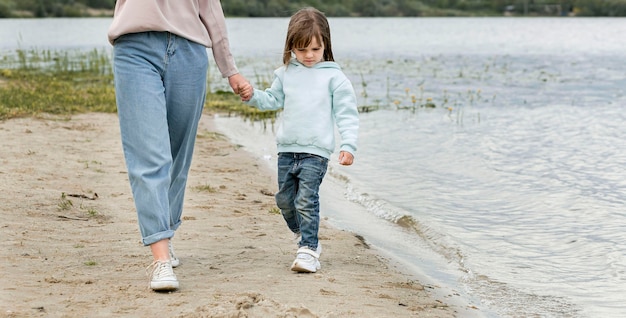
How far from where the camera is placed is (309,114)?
450 cm

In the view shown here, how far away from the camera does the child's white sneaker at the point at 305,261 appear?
178 inches

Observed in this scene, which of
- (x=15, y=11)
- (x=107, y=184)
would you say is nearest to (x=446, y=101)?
(x=107, y=184)

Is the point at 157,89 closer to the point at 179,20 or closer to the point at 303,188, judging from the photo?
the point at 179,20

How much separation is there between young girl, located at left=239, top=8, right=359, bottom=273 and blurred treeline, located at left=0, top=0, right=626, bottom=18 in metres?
65.5

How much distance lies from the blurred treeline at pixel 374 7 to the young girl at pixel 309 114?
215 ft

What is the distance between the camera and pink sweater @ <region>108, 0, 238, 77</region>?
154 inches

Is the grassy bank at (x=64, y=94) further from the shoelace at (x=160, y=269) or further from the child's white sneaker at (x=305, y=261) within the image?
the shoelace at (x=160, y=269)

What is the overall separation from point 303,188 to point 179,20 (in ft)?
3.60

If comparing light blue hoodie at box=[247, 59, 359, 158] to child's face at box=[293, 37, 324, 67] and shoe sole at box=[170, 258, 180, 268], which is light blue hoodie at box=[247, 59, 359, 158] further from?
shoe sole at box=[170, 258, 180, 268]

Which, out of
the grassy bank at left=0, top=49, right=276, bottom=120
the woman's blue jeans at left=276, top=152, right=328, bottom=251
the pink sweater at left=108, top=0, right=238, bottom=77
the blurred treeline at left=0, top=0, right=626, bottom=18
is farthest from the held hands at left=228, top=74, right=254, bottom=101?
the blurred treeline at left=0, top=0, right=626, bottom=18

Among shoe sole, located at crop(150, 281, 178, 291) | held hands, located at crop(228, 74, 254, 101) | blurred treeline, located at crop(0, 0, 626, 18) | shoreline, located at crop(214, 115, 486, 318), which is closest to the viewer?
shoe sole, located at crop(150, 281, 178, 291)

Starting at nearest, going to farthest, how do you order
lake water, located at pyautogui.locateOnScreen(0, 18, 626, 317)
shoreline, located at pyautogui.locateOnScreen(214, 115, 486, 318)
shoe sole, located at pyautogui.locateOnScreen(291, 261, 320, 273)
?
shoe sole, located at pyautogui.locateOnScreen(291, 261, 320, 273) < shoreline, located at pyautogui.locateOnScreen(214, 115, 486, 318) < lake water, located at pyautogui.locateOnScreen(0, 18, 626, 317)

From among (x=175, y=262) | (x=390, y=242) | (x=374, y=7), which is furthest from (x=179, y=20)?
(x=374, y=7)

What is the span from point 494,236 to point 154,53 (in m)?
3.58
